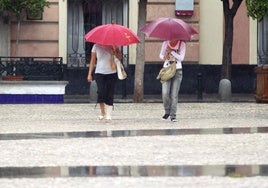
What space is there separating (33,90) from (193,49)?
21.7 ft

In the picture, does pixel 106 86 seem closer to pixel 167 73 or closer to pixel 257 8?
pixel 167 73

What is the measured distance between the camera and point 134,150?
42.0 feet

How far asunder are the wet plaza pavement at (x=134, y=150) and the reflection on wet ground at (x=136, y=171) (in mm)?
11

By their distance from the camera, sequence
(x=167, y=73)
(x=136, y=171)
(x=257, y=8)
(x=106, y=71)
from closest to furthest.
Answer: (x=136, y=171)
(x=167, y=73)
(x=106, y=71)
(x=257, y=8)

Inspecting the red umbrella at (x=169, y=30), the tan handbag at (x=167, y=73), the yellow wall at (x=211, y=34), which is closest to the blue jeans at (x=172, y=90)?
the tan handbag at (x=167, y=73)

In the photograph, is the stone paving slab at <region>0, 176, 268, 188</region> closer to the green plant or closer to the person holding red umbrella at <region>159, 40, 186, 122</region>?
the person holding red umbrella at <region>159, 40, 186, 122</region>

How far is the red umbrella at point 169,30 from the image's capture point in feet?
59.3

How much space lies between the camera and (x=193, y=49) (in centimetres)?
2998

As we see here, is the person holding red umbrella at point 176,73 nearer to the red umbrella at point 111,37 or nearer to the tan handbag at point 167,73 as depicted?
the tan handbag at point 167,73

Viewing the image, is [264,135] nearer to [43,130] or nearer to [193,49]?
[43,130]

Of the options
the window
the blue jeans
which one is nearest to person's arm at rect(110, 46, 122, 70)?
the blue jeans

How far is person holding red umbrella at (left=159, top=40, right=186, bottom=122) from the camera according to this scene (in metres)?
17.9

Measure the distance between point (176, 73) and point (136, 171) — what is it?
7.46 meters

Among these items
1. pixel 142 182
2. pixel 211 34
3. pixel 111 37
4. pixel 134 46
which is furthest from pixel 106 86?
pixel 211 34
